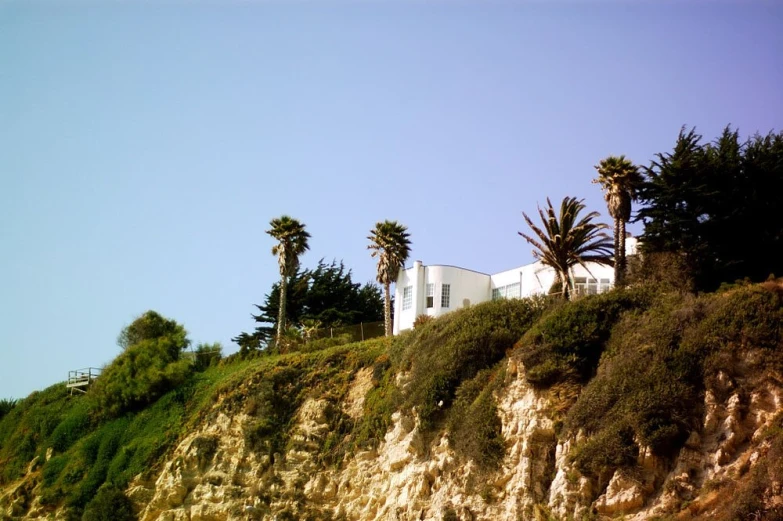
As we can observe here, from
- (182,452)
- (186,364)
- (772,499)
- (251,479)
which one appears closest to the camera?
(772,499)

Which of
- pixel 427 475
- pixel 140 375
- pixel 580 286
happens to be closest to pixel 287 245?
pixel 140 375

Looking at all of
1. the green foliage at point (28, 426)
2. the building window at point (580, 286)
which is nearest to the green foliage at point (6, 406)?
the green foliage at point (28, 426)

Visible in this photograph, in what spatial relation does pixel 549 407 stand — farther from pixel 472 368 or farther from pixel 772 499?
pixel 772 499

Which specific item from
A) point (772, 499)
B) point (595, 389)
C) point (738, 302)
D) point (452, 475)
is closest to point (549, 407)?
point (595, 389)

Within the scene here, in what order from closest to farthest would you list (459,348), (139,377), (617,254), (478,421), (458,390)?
(478,421) < (458,390) < (459,348) < (617,254) < (139,377)

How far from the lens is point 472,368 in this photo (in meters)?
38.5

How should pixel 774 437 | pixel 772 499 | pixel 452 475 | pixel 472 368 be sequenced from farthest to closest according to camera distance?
pixel 472 368
pixel 452 475
pixel 774 437
pixel 772 499

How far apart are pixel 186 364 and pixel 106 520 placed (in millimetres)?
11268

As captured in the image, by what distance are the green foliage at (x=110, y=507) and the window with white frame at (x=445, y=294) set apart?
19.2m

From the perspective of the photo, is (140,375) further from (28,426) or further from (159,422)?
(28,426)

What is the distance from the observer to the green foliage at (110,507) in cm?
4472

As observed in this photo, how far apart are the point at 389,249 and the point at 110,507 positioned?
20.5 m

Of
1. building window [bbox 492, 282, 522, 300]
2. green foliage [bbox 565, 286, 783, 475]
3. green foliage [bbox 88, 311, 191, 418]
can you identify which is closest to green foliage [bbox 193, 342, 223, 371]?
green foliage [bbox 88, 311, 191, 418]

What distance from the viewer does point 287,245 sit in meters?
59.4
